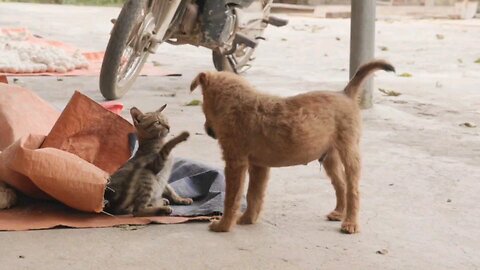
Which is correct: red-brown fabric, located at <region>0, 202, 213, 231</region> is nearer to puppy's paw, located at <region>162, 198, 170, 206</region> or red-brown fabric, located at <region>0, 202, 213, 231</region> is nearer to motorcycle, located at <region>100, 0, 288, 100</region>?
puppy's paw, located at <region>162, 198, 170, 206</region>

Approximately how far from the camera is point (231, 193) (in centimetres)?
370

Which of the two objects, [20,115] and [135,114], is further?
[20,115]

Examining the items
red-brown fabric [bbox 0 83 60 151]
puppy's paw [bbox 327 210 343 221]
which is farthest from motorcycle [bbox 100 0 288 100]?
puppy's paw [bbox 327 210 343 221]

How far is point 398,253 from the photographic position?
11.3 feet

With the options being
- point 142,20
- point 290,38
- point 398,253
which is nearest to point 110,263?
point 398,253

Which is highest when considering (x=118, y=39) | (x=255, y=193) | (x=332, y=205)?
(x=118, y=39)

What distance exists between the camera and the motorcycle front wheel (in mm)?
6379

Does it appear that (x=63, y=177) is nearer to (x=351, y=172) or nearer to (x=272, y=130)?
(x=272, y=130)

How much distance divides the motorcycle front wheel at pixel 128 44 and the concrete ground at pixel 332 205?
0.74 ft

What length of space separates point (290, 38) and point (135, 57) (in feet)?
24.5

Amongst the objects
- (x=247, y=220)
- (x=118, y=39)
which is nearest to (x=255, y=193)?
(x=247, y=220)

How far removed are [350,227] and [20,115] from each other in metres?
1.94

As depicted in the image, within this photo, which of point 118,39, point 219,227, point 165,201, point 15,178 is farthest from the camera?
point 118,39

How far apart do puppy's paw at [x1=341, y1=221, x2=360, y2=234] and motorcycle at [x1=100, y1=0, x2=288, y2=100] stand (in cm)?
316
